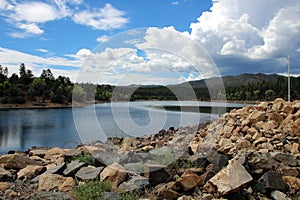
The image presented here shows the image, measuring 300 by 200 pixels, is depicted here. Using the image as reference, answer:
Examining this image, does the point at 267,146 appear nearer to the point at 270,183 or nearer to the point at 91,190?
the point at 270,183

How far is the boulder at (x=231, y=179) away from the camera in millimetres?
5871

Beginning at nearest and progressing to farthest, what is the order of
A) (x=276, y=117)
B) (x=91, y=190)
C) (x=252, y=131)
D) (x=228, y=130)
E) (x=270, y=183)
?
(x=91, y=190)
(x=270, y=183)
(x=252, y=131)
(x=276, y=117)
(x=228, y=130)

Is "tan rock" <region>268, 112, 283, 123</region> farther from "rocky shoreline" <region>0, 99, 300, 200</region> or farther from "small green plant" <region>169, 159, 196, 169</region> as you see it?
"small green plant" <region>169, 159, 196, 169</region>

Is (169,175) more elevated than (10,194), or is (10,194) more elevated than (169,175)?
(169,175)

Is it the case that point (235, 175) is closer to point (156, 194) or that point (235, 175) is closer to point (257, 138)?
point (156, 194)

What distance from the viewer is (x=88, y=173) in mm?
7320

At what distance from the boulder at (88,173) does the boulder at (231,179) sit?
277 centimetres

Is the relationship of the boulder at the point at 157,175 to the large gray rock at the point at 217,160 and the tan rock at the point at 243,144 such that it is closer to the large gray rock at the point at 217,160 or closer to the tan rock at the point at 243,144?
the large gray rock at the point at 217,160

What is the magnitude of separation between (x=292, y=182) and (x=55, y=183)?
555cm

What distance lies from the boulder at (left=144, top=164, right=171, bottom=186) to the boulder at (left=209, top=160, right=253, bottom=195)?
3.86 feet

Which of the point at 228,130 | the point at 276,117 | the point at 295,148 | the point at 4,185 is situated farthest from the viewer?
the point at 228,130

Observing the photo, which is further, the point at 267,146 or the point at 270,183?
the point at 267,146

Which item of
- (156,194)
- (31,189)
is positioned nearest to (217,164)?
(156,194)

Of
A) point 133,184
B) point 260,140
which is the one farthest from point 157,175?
point 260,140
